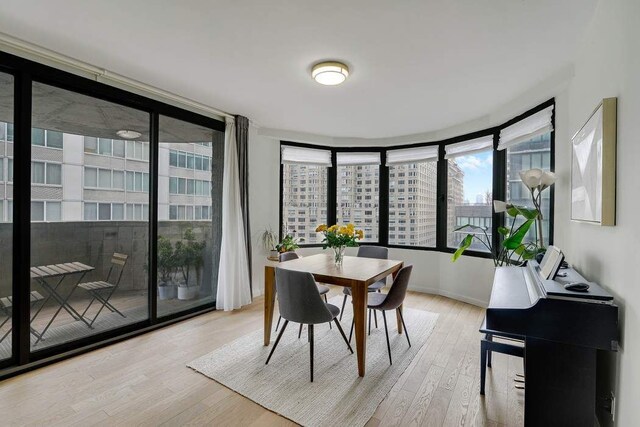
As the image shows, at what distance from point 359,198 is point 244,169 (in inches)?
81.5

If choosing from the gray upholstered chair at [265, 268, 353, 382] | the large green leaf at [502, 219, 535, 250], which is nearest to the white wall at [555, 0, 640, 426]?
the large green leaf at [502, 219, 535, 250]

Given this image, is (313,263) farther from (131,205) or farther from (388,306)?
(131,205)

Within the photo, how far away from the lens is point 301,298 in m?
2.28

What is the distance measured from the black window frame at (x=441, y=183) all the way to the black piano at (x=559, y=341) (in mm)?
1767

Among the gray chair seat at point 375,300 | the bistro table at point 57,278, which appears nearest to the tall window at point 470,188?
the gray chair seat at point 375,300

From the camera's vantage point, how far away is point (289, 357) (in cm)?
Result: 259

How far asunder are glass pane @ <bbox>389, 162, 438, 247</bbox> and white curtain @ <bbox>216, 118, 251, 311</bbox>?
2498 millimetres

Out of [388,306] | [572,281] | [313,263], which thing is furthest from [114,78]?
[572,281]

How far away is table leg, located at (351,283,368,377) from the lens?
7.59ft

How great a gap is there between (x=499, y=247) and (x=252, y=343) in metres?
3.06

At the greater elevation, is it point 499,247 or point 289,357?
point 499,247

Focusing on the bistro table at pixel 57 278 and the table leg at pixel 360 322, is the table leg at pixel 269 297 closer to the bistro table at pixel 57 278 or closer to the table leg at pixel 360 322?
the table leg at pixel 360 322

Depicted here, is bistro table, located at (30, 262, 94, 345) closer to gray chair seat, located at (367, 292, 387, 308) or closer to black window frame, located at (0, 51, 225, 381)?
black window frame, located at (0, 51, 225, 381)

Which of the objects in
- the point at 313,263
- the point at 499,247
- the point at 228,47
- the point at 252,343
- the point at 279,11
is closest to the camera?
the point at 279,11
